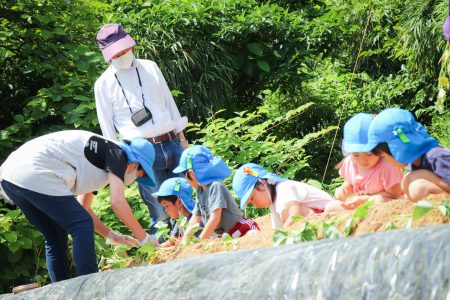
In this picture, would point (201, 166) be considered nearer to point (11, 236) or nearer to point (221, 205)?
point (221, 205)

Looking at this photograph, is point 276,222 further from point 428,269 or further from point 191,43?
point 191,43

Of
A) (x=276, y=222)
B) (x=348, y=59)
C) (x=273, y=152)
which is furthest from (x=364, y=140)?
(x=348, y=59)

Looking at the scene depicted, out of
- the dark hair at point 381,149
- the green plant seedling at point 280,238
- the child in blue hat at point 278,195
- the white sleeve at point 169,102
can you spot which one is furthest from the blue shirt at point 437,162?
the white sleeve at point 169,102

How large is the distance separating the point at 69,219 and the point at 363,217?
172 cm

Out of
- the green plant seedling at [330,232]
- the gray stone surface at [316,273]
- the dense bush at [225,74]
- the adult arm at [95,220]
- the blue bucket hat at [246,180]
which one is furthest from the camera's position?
the dense bush at [225,74]

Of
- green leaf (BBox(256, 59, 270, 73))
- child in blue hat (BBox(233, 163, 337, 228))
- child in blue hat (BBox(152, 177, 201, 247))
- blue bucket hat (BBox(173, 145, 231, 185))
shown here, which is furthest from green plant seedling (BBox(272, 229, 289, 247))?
green leaf (BBox(256, 59, 270, 73))

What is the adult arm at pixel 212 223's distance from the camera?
213 inches

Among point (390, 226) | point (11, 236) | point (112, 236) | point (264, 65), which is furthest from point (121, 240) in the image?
point (264, 65)

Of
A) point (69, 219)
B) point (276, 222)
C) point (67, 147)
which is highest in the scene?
point (67, 147)

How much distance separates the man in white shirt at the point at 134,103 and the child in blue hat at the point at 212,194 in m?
0.32

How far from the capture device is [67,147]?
15.7ft

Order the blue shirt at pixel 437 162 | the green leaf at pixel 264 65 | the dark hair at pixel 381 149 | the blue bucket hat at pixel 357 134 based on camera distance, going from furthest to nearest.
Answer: the green leaf at pixel 264 65
the blue bucket hat at pixel 357 134
the dark hair at pixel 381 149
the blue shirt at pixel 437 162

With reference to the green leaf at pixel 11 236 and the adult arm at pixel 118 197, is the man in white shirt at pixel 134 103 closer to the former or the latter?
the adult arm at pixel 118 197

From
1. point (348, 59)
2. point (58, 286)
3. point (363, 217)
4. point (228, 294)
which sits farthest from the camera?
point (348, 59)
